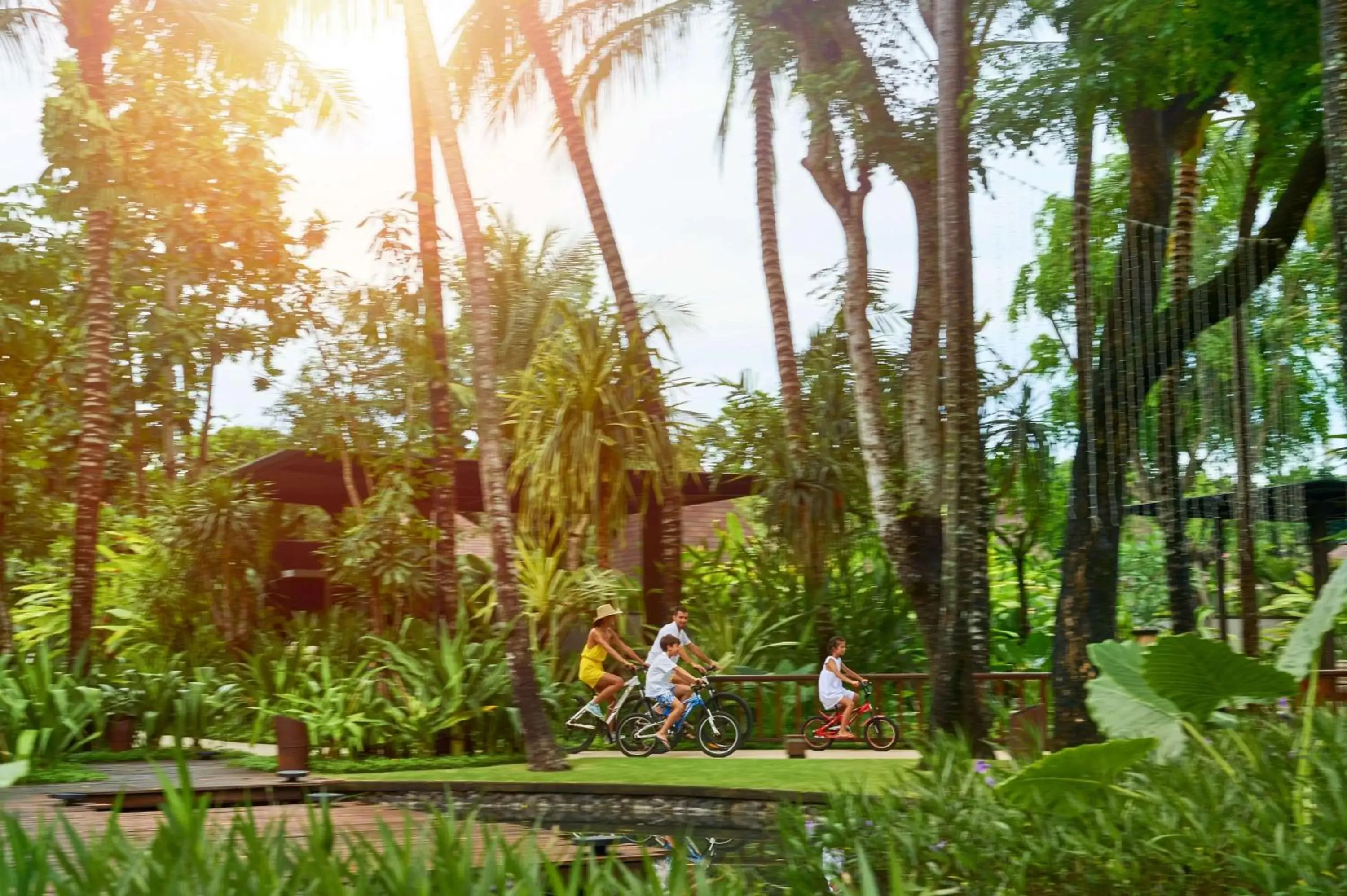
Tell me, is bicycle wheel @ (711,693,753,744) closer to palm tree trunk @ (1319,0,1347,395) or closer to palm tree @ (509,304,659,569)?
palm tree @ (509,304,659,569)

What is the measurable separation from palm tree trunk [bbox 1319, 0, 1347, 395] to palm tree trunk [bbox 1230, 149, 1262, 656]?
4195 mm

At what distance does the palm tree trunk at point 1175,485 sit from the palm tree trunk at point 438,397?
305 inches

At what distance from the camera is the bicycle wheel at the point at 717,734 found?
46.7 feet

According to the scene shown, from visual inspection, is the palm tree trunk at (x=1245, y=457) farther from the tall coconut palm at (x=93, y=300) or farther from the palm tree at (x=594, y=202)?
the tall coconut palm at (x=93, y=300)

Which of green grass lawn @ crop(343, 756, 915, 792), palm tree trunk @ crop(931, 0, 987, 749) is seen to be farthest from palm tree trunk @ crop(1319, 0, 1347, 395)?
green grass lawn @ crop(343, 756, 915, 792)

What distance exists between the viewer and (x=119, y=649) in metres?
19.0

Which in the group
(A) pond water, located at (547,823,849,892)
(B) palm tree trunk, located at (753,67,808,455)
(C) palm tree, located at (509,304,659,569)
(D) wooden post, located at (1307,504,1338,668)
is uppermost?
(B) palm tree trunk, located at (753,67,808,455)

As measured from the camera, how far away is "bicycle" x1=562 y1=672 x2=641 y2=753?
572 inches

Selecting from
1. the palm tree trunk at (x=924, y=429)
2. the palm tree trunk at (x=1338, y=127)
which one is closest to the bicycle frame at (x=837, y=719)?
the palm tree trunk at (x=924, y=429)

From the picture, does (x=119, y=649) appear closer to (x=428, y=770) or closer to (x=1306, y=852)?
(x=428, y=770)

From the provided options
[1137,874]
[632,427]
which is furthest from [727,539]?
[1137,874]

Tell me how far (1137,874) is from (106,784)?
28.9 feet

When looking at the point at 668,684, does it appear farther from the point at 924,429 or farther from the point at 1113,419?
the point at 1113,419

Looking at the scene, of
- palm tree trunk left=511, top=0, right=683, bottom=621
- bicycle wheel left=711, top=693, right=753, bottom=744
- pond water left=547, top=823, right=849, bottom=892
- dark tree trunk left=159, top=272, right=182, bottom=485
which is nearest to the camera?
pond water left=547, top=823, right=849, bottom=892
